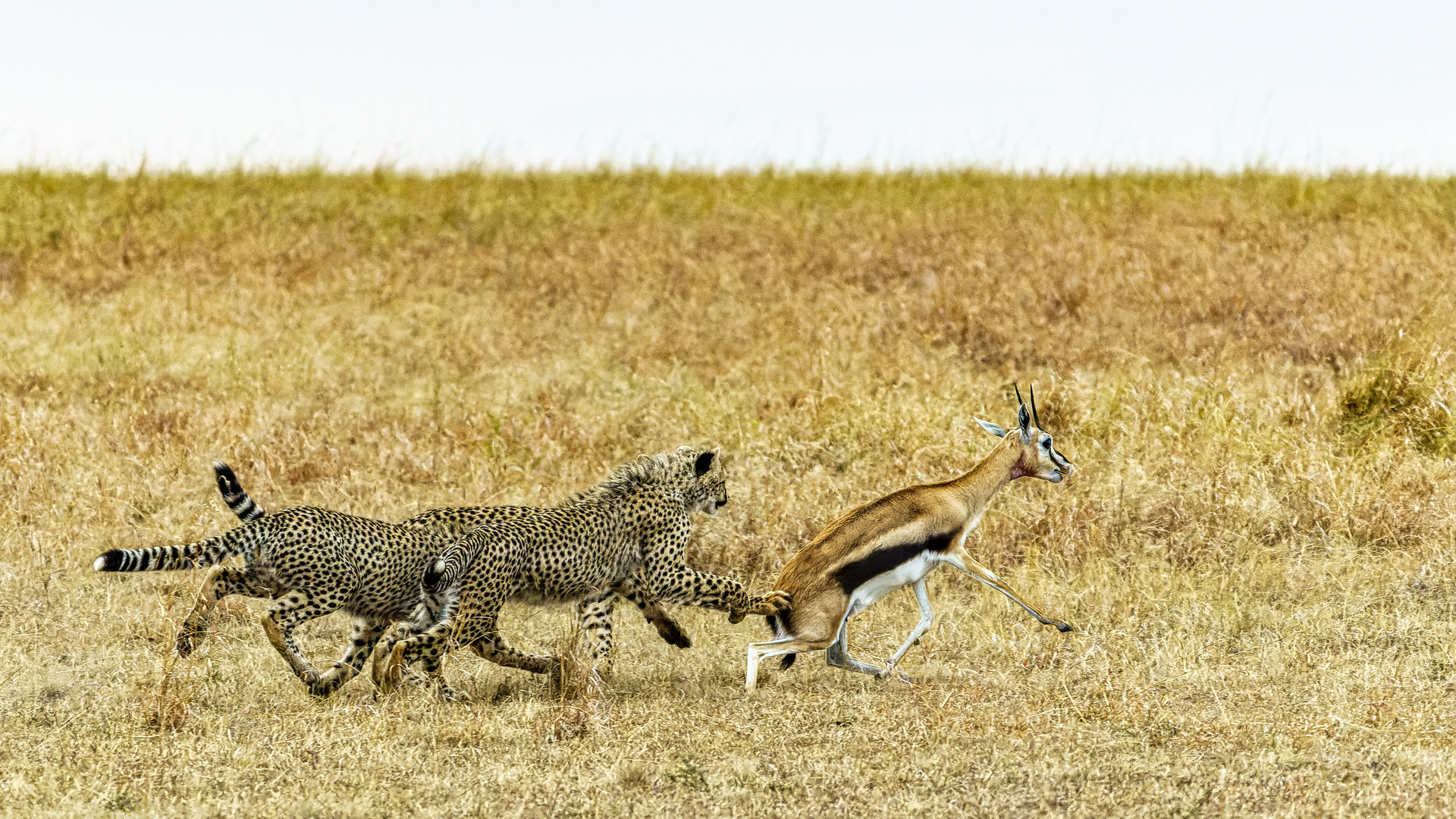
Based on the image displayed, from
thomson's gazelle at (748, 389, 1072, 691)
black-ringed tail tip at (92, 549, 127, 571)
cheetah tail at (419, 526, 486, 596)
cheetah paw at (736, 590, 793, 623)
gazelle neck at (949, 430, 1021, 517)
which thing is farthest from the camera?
gazelle neck at (949, 430, 1021, 517)

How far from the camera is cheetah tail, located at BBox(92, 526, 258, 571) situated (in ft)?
17.8

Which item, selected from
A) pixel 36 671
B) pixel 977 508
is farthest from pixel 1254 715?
pixel 36 671

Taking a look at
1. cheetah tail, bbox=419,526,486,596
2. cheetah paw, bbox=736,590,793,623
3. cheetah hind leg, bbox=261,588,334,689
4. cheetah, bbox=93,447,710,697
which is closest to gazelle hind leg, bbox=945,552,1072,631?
cheetah paw, bbox=736,590,793,623

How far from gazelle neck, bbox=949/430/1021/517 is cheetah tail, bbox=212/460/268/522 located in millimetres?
3079

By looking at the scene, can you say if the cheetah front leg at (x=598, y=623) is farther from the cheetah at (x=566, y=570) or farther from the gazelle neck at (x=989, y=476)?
the gazelle neck at (x=989, y=476)

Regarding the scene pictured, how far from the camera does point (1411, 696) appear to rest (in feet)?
18.7

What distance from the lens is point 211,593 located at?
5.93 m

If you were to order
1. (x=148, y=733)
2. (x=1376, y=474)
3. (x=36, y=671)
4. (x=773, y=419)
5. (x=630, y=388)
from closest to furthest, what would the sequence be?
(x=148, y=733) < (x=36, y=671) < (x=1376, y=474) < (x=773, y=419) < (x=630, y=388)

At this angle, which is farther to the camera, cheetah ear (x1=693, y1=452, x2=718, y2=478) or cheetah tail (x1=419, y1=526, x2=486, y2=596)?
cheetah ear (x1=693, y1=452, x2=718, y2=478)

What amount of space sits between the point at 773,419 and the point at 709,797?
506cm

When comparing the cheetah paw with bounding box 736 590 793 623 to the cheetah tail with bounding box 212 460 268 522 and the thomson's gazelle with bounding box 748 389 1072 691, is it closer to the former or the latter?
the thomson's gazelle with bounding box 748 389 1072 691

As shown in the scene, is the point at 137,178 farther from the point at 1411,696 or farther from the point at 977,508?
the point at 1411,696

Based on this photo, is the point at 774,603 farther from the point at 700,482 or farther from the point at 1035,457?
the point at 1035,457

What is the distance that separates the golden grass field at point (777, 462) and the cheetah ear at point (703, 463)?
0.78 m
